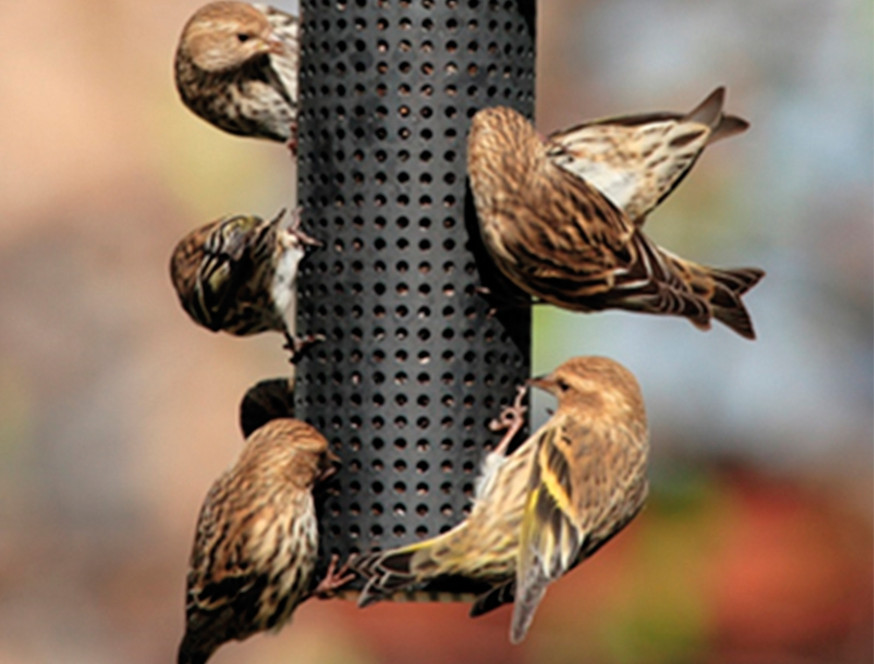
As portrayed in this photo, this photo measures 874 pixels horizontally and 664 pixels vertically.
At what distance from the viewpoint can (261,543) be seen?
283 inches

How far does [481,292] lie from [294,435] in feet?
2.33

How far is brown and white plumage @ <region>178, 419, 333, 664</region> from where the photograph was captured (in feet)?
23.6

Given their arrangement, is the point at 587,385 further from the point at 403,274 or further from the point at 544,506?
the point at 403,274

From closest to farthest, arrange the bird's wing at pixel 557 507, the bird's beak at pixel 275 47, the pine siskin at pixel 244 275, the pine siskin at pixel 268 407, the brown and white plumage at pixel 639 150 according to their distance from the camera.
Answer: the bird's wing at pixel 557 507, the pine siskin at pixel 244 275, the brown and white plumage at pixel 639 150, the pine siskin at pixel 268 407, the bird's beak at pixel 275 47

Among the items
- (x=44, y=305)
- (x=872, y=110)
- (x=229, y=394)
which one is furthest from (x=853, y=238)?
(x=44, y=305)

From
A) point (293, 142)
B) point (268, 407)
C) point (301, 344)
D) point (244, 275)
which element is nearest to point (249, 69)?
point (293, 142)

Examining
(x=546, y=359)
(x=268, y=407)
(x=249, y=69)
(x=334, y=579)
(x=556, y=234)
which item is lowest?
(x=546, y=359)

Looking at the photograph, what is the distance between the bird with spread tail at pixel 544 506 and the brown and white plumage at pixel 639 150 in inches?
28.8

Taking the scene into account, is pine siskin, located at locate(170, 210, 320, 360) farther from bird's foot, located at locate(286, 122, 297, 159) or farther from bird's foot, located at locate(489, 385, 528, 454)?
bird's foot, located at locate(489, 385, 528, 454)

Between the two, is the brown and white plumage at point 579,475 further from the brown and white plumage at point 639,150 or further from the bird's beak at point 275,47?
the bird's beak at point 275,47

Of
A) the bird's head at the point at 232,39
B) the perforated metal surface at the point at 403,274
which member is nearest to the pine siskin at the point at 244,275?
the perforated metal surface at the point at 403,274

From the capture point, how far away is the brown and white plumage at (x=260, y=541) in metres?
7.20

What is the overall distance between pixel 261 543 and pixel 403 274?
905 mm

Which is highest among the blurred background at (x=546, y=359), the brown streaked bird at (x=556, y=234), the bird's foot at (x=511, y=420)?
the brown streaked bird at (x=556, y=234)
